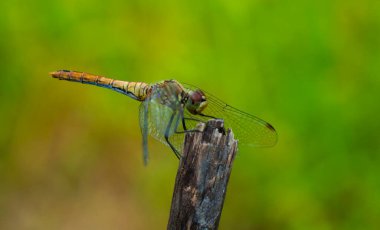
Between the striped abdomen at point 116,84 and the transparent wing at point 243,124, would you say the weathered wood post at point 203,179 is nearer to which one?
the transparent wing at point 243,124

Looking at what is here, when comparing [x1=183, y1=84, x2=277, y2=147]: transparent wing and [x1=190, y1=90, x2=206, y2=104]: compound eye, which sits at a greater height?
[x1=190, y1=90, x2=206, y2=104]: compound eye

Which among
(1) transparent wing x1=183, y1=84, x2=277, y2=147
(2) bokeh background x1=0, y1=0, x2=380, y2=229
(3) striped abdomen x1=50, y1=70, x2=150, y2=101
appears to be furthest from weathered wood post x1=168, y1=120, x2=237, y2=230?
(2) bokeh background x1=0, y1=0, x2=380, y2=229

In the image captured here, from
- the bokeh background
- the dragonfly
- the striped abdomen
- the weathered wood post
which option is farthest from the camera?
the bokeh background

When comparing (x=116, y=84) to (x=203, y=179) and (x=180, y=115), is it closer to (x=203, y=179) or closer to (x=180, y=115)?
(x=180, y=115)

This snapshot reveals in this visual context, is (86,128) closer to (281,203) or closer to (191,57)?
(191,57)

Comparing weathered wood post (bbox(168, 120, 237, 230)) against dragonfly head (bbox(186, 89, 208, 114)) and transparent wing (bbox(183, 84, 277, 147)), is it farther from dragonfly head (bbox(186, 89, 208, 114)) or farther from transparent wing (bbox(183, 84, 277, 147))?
transparent wing (bbox(183, 84, 277, 147))

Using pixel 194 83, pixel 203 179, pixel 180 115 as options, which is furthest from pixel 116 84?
pixel 203 179

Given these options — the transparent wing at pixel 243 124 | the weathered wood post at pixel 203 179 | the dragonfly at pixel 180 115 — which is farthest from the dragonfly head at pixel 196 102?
the weathered wood post at pixel 203 179
